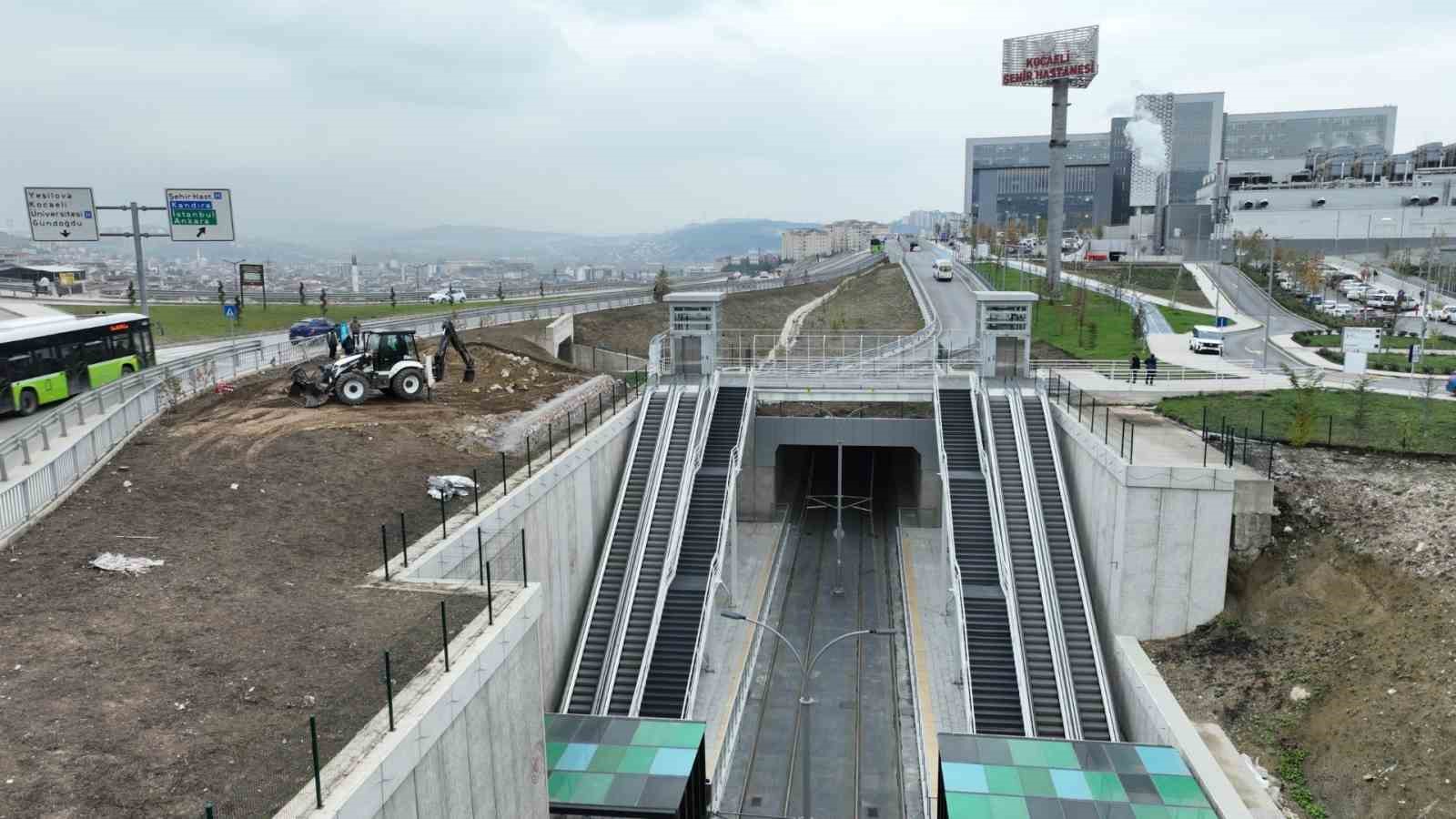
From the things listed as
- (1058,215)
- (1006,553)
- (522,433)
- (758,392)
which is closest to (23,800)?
(522,433)

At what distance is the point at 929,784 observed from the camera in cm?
2092

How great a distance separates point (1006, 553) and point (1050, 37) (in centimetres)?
6043

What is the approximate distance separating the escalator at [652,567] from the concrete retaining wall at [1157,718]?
1210 cm

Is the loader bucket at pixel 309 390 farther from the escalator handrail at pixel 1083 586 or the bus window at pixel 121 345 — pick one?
the escalator handrail at pixel 1083 586

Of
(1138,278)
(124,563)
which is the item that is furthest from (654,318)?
(124,563)

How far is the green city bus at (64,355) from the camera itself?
2498 centimetres

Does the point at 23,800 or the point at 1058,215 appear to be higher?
the point at 1058,215

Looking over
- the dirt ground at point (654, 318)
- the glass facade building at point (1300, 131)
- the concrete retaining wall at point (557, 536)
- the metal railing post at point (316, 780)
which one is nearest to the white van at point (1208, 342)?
the dirt ground at point (654, 318)

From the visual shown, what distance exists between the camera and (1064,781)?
17.6 m

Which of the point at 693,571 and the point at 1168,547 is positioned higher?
the point at 1168,547

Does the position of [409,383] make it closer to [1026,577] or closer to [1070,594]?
[1026,577]

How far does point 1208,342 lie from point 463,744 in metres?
44.6

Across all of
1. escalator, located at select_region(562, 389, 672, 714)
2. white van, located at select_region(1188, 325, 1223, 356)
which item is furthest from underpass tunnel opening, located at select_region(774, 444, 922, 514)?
white van, located at select_region(1188, 325, 1223, 356)

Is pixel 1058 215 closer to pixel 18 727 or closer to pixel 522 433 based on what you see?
pixel 522 433
